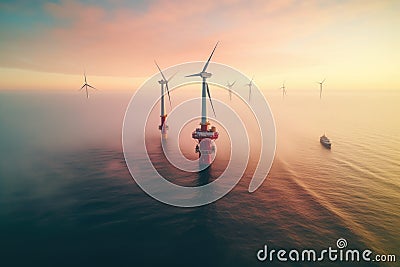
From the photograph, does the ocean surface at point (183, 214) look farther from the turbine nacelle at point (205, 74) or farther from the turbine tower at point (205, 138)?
the turbine nacelle at point (205, 74)

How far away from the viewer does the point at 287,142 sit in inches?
6024

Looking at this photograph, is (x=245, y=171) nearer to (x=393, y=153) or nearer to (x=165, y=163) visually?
(x=165, y=163)

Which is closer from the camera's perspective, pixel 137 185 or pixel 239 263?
pixel 239 263

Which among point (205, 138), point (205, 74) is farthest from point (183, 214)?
point (205, 74)

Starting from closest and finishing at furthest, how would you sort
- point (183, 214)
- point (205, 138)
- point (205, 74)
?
point (183, 214) < point (205, 138) < point (205, 74)

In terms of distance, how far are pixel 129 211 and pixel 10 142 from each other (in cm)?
13750

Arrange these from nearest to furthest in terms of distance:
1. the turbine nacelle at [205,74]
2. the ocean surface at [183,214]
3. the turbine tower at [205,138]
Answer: the ocean surface at [183,214] → the turbine tower at [205,138] → the turbine nacelle at [205,74]

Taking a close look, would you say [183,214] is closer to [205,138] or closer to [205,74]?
[205,138]

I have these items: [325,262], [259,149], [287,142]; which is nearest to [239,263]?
[325,262]

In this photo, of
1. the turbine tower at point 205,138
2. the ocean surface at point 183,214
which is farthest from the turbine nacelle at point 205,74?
the ocean surface at point 183,214

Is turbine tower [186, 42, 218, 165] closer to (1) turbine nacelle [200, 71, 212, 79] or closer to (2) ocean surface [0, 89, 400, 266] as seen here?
(1) turbine nacelle [200, 71, 212, 79]

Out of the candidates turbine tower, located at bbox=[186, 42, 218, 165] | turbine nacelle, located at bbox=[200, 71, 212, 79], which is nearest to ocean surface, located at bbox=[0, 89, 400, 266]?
turbine tower, located at bbox=[186, 42, 218, 165]

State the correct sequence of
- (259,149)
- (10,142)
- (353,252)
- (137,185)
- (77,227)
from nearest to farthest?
(353,252) < (77,227) < (137,185) < (259,149) < (10,142)

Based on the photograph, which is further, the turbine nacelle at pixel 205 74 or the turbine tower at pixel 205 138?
the turbine nacelle at pixel 205 74
